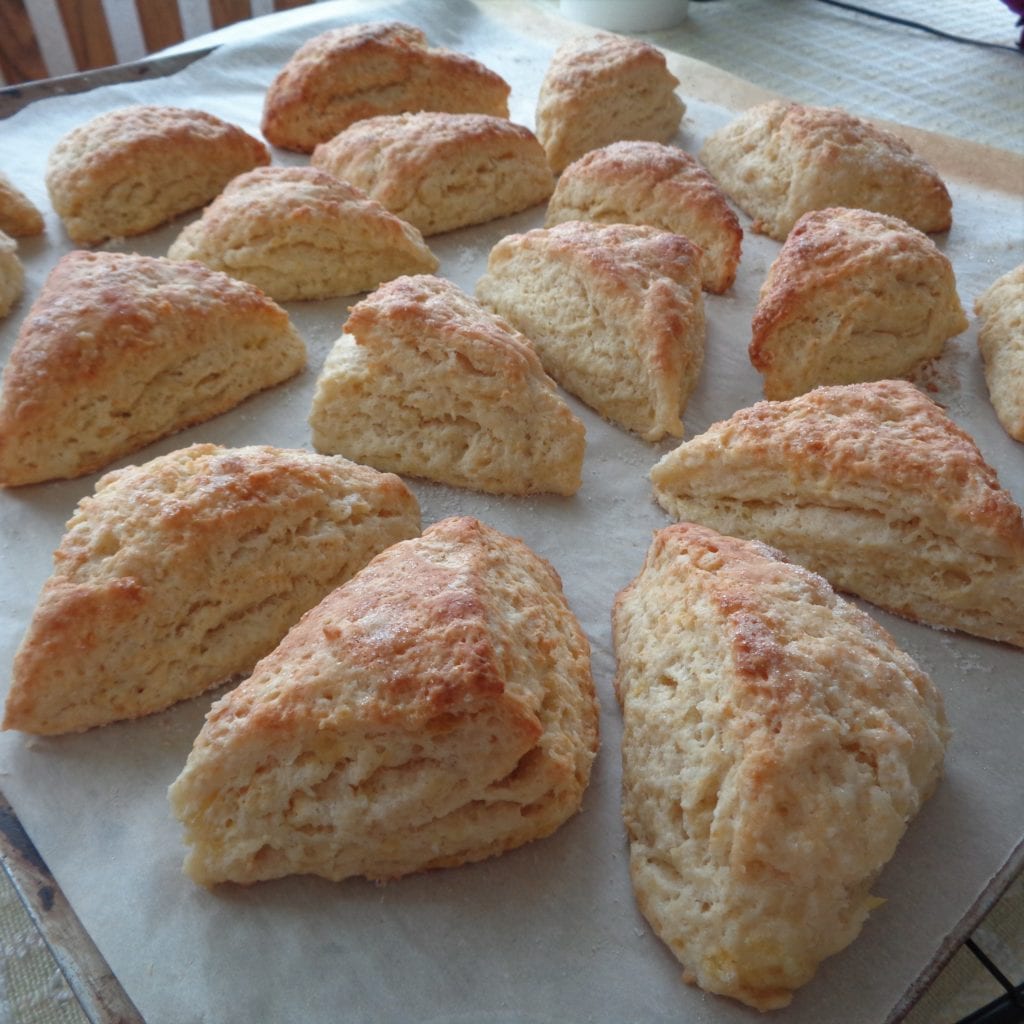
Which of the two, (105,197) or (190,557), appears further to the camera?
(105,197)

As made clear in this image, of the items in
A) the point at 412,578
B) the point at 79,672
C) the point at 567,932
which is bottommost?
the point at 567,932

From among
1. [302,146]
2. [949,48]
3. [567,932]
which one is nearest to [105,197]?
[302,146]

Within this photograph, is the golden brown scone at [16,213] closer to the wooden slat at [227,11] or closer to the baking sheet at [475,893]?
the baking sheet at [475,893]

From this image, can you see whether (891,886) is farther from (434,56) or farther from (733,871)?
(434,56)

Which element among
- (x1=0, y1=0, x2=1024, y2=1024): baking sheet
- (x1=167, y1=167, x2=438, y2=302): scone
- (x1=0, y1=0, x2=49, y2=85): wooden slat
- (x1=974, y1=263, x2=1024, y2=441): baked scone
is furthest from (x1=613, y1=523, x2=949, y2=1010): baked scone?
(x1=0, y1=0, x2=49, y2=85): wooden slat

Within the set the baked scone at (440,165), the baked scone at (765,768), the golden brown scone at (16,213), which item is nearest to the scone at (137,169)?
the golden brown scone at (16,213)

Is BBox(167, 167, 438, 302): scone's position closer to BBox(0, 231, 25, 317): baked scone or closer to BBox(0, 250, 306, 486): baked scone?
BBox(0, 250, 306, 486): baked scone
